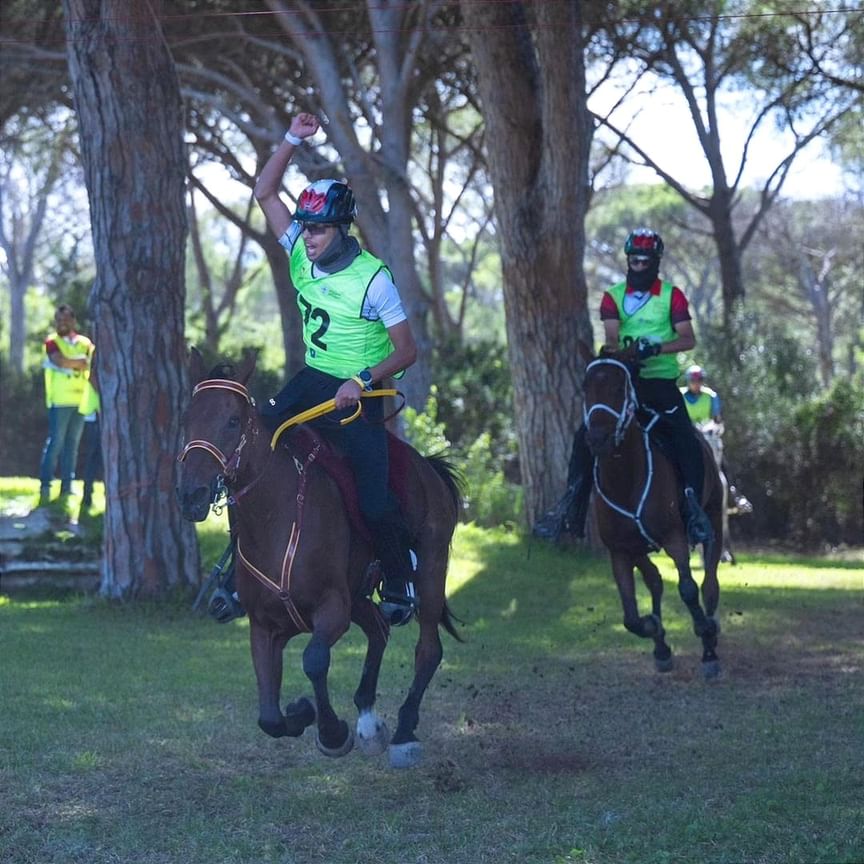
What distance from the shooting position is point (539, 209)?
17.6 meters

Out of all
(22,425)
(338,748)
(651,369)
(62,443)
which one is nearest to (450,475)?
(338,748)

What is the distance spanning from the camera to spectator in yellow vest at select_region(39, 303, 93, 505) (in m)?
17.7

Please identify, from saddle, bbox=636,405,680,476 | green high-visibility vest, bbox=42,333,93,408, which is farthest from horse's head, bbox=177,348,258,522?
green high-visibility vest, bbox=42,333,93,408

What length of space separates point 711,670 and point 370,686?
399 centimetres

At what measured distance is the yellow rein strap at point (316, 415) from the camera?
24.5ft

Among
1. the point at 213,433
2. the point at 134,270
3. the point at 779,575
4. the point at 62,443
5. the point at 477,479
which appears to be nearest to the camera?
the point at 213,433

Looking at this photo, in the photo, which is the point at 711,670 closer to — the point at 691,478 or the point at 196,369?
the point at 691,478

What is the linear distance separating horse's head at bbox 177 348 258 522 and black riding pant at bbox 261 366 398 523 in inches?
24.2

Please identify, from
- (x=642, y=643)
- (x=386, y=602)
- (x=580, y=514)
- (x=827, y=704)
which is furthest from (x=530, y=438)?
(x=386, y=602)

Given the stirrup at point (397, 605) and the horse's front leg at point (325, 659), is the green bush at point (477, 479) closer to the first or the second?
the stirrup at point (397, 605)

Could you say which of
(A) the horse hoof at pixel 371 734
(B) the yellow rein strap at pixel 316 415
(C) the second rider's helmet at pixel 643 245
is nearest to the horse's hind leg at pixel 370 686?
(A) the horse hoof at pixel 371 734

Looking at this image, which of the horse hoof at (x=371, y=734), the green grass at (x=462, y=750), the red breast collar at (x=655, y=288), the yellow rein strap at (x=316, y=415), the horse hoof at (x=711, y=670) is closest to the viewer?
the green grass at (x=462, y=750)

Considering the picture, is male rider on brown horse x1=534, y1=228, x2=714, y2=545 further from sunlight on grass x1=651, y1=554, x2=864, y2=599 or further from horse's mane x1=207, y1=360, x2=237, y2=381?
sunlight on grass x1=651, y1=554, x2=864, y2=599

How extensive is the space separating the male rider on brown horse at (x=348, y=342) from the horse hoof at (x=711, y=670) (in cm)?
415
